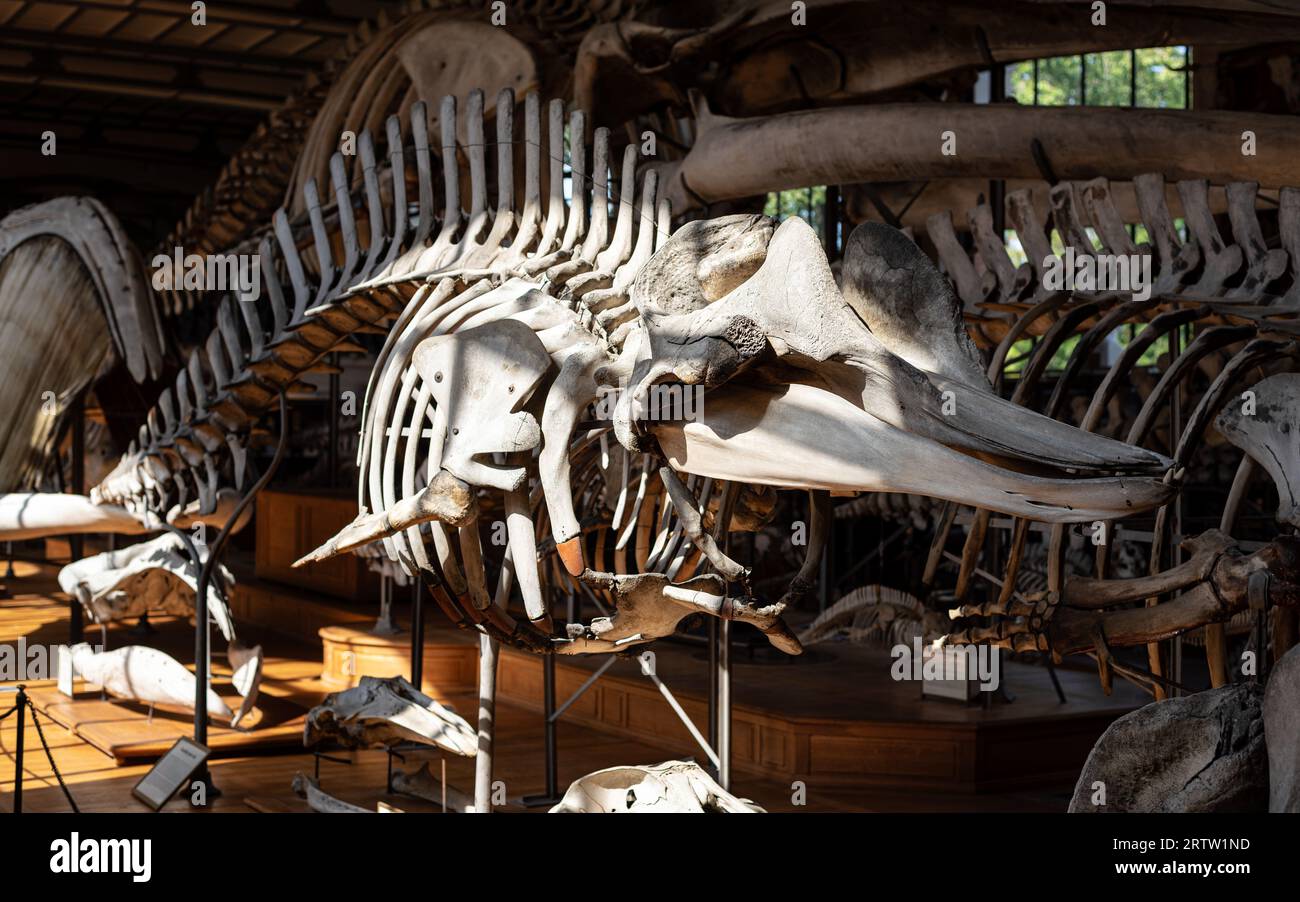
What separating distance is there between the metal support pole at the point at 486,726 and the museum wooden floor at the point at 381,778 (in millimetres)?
1971

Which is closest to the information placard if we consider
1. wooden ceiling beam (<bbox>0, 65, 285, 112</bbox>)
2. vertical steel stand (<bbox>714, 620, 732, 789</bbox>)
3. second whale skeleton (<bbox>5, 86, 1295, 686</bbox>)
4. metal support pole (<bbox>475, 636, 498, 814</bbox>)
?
second whale skeleton (<bbox>5, 86, 1295, 686</bbox>)

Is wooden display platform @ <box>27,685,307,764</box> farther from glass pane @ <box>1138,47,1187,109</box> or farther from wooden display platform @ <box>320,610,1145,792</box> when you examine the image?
glass pane @ <box>1138,47,1187,109</box>

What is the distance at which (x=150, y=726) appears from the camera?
31.2 feet

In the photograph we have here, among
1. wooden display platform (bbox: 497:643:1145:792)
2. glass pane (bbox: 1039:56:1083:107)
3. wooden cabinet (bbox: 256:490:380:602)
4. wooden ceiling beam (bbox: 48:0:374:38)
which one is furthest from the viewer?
glass pane (bbox: 1039:56:1083:107)

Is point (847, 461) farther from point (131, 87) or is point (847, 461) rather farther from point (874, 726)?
point (131, 87)

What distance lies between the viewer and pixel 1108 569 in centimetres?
525

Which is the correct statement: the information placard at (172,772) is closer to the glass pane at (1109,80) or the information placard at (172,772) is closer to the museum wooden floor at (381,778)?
the museum wooden floor at (381,778)

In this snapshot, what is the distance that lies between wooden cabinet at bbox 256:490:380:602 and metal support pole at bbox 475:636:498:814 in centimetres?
831

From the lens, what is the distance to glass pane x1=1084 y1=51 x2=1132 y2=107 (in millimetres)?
32500

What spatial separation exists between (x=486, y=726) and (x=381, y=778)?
3.41 m

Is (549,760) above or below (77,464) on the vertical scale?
below

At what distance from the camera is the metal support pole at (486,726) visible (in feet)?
17.2

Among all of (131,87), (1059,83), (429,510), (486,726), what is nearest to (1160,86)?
(1059,83)
